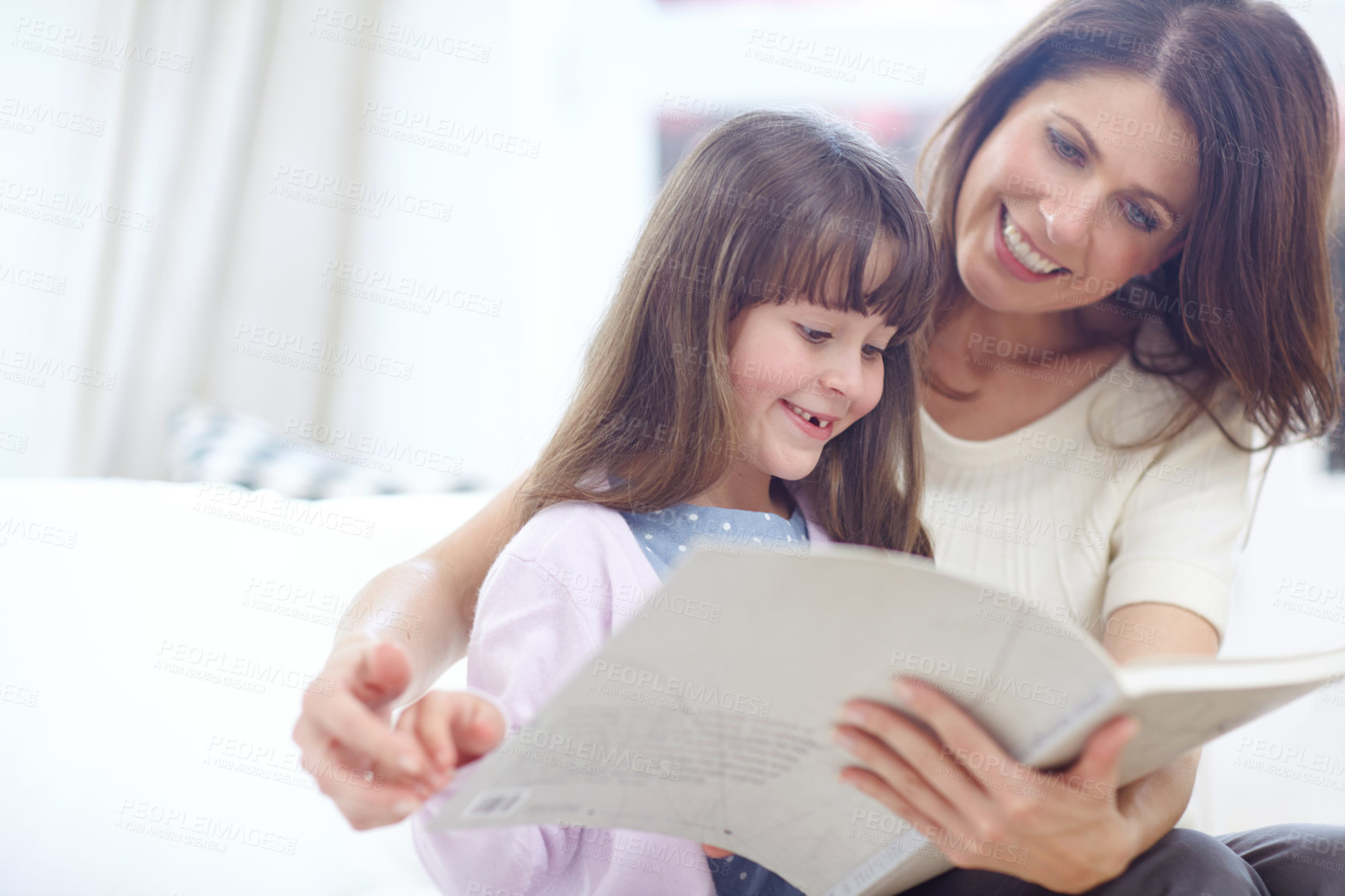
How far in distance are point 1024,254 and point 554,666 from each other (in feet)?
2.10

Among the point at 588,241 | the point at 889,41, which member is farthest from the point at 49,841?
the point at 889,41

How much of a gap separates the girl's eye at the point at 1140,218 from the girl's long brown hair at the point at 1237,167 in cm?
4

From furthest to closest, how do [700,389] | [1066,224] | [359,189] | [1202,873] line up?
1. [359,189]
2. [1066,224]
3. [700,389]
4. [1202,873]

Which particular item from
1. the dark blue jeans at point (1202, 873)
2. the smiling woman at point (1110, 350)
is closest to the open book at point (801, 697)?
the dark blue jeans at point (1202, 873)

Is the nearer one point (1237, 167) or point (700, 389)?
point (700, 389)

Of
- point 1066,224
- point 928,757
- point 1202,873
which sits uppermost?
point 1066,224

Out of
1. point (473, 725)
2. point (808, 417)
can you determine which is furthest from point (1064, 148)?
point (473, 725)

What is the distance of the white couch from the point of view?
37.1 inches

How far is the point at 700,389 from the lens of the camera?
91cm

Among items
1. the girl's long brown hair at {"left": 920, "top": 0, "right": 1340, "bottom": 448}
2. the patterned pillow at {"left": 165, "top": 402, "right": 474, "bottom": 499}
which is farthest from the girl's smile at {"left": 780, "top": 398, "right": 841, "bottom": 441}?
the patterned pillow at {"left": 165, "top": 402, "right": 474, "bottom": 499}

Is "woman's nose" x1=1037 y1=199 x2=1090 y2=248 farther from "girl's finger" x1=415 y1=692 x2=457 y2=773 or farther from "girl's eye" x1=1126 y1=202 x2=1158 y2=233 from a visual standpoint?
"girl's finger" x1=415 y1=692 x2=457 y2=773

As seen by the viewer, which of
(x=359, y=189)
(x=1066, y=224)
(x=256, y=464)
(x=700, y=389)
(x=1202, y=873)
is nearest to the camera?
(x=1202, y=873)

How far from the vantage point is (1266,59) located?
105 centimetres

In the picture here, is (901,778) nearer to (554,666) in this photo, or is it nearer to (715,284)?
(554,666)
